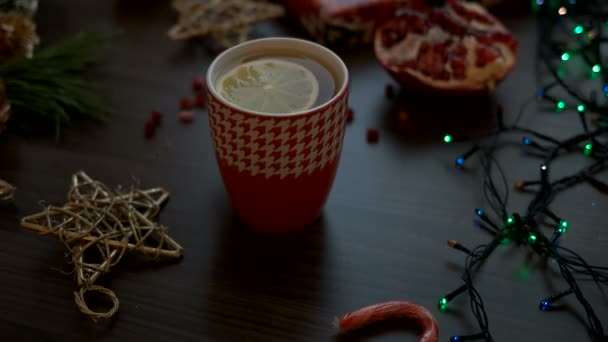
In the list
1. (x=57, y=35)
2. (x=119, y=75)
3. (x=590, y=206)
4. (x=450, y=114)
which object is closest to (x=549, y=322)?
(x=590, y=206)

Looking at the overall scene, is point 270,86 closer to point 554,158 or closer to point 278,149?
point 278,149

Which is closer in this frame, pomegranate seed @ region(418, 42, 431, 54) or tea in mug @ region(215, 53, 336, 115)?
tea in mug @ region(215, 53, 336, 115)

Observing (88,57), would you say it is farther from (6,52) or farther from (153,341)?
(153,341)

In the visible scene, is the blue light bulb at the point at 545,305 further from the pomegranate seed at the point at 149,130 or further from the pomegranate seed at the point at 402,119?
the pomegranate seed at the point at 149,130

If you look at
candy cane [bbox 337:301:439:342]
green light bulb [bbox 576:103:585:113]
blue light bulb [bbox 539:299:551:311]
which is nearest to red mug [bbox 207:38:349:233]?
candy cane [bbox 337:301:439:342]

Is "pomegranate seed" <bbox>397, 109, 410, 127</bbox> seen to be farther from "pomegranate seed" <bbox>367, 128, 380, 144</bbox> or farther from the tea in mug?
the tea in mug

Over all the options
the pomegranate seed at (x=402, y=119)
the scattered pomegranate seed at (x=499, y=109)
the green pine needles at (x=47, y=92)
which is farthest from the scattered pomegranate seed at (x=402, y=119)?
the green pine needles at (x=47, y=92)
